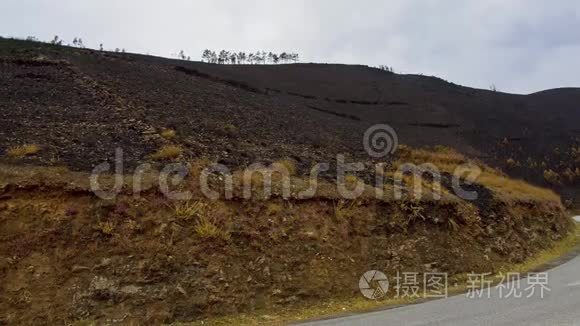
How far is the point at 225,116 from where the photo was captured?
18797 mm

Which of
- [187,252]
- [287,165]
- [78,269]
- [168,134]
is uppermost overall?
[168,134]

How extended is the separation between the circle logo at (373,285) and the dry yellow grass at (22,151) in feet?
26.2

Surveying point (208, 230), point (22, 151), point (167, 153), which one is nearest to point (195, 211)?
point (208, 230)

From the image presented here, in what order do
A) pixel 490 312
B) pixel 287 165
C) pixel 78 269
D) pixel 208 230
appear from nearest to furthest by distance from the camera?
pixel 490 312, pixel 78 269, pixel 208 230, pixel 287 165

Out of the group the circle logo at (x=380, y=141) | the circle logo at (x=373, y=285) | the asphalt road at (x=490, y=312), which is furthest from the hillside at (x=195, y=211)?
the asphalt road at (x=490, y=312)

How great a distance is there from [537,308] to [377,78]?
40.4 m

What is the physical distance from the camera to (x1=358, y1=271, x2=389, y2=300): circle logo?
10.4 metres

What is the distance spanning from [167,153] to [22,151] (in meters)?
3.28

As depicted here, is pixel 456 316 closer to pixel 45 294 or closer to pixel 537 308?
pixel 537 308

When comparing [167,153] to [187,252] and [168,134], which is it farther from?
[187,252]

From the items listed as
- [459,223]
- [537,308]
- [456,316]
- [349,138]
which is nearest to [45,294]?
[456,316]

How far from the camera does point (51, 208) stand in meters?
9.46

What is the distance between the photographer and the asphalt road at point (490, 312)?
298 inches

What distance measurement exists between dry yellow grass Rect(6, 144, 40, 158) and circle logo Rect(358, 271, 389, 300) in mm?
7996
